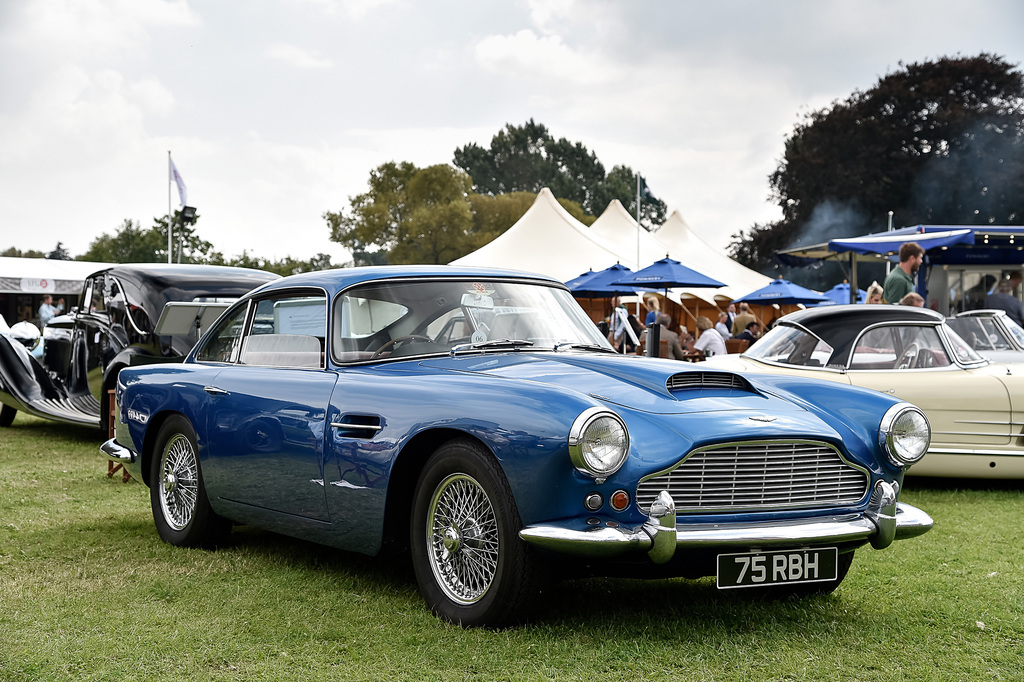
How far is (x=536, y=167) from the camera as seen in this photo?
289 ft

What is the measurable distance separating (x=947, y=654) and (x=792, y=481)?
845mm

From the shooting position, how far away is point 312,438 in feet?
16.3

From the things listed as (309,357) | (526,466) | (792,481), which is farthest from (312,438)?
(792,481)

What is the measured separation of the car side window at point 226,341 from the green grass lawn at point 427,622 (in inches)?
42.1

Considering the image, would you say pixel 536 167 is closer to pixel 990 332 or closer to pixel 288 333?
pixel 990 332

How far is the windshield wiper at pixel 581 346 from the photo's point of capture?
539cm

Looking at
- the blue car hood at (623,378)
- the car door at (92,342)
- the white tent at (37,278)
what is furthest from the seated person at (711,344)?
the white tent at (37,278)

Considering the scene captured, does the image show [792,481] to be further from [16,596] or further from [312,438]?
[16,596]

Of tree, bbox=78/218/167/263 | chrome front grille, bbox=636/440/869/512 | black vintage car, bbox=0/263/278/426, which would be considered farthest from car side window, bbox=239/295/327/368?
tree, bbox=78/218/167/263

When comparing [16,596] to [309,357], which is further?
[309,357]

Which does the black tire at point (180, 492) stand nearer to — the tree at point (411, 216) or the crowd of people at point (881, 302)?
the crowd of people at point (881, 302)

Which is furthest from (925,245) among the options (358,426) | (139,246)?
(139,246)

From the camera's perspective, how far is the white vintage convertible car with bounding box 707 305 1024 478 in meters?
8.38

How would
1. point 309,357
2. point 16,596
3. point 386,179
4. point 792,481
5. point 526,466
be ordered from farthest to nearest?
point 386,179 < point 309,357 < point 16,596 < point 792,481 < point 526,466
